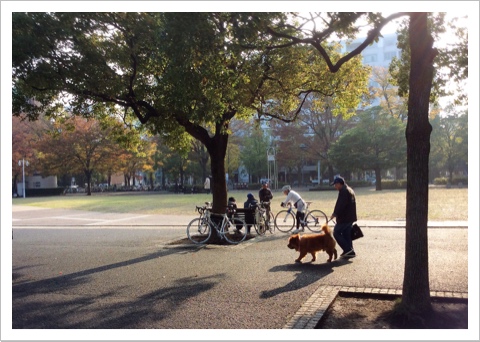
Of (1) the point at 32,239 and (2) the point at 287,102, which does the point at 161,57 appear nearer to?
(2) the point at 287,102

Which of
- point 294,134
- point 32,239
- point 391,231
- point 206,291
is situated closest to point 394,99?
point 294,134

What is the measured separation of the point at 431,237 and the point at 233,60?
699 cm

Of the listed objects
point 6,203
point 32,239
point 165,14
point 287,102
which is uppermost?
point 165,14

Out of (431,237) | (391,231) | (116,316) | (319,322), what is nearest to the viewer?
(319,322)

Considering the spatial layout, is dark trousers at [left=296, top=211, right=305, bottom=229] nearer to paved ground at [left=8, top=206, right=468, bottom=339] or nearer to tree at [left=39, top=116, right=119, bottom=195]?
paved ground at [left=8, top=206, right=468, bottom=339]

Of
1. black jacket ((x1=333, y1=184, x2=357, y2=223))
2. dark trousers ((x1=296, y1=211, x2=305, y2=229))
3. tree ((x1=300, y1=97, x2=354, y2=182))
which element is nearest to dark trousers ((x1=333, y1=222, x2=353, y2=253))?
black jacket ((x1=333, y1=184, x2=357, y2=223))

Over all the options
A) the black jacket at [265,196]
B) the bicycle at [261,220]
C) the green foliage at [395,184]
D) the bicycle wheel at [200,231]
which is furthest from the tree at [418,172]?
the green foliage at [395,184]

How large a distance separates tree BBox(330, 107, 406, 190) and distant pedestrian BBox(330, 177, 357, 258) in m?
35.7

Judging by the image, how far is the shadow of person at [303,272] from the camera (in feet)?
21.6

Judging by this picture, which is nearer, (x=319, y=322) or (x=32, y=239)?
(x=319, y=322)

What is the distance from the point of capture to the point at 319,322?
5016mm

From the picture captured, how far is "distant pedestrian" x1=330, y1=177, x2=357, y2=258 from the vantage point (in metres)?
8.80

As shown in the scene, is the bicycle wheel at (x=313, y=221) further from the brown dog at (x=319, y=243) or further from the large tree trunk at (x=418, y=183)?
the large tree trunk at (x=418, y=183)

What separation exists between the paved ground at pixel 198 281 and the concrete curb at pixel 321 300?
0.04 feet
